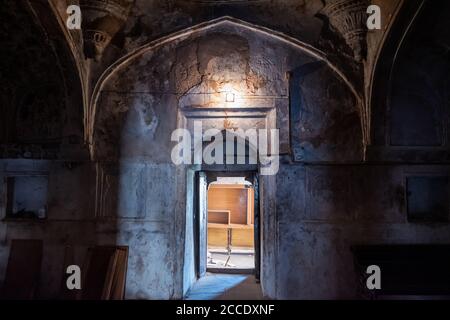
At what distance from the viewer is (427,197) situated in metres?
5.40

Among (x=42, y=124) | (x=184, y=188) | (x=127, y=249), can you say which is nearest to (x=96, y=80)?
(x=42, y=124)

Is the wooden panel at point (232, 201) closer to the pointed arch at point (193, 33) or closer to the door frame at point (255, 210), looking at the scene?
the door frame at point (255, 210)

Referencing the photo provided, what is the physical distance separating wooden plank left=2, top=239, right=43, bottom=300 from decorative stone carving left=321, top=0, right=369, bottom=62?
5.56m

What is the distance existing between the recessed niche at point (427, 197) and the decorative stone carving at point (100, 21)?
16.6 ft

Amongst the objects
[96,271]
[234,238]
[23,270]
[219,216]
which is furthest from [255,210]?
[219,216]

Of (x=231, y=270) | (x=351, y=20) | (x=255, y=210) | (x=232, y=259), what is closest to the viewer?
(x=351, y=20)

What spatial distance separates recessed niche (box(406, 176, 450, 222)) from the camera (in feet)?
17.4

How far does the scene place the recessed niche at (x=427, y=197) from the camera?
17.4ft

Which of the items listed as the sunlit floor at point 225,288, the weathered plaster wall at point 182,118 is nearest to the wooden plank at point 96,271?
the weathered plaster wall at point 182,118

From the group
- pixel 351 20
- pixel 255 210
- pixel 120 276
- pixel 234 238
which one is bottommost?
pixel 234 238

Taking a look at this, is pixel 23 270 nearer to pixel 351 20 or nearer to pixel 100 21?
pixel 100 21

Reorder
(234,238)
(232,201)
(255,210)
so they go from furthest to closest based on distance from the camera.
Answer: (232,201), (234,238), (255,210)

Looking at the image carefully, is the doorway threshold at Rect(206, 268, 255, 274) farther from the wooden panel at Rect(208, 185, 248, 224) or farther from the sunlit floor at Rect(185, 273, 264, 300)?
the wooden panel at Rect(208, 185, 248, 224)

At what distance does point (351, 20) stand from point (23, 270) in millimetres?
6063
